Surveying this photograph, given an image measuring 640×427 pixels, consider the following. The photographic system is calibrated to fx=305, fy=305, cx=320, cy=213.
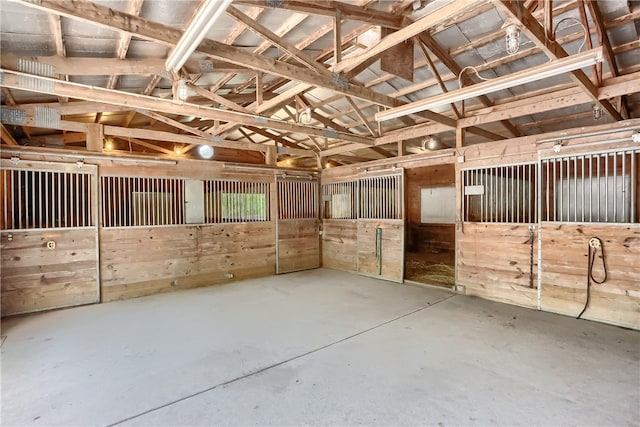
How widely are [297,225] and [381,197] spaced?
1.79 meters

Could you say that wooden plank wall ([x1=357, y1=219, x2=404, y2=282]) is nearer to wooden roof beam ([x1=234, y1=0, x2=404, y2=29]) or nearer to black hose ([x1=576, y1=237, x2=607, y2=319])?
black hose ([x1=576, y1=237, x2=607, y2=319])

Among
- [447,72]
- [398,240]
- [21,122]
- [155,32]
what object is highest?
[447,72]

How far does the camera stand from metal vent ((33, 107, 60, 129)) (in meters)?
3.77

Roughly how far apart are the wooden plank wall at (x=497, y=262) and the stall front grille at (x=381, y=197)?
4.05 feet

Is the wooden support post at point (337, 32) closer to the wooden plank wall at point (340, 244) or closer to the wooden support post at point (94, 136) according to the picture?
the wooden plank wall at point (340, 244)

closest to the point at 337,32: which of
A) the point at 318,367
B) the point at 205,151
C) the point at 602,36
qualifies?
the point at 602,36

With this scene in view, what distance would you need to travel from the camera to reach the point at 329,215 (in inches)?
263

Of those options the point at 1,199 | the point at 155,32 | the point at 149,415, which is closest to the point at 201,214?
the point at 1,199

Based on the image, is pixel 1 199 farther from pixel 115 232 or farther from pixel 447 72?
pixel 447 72

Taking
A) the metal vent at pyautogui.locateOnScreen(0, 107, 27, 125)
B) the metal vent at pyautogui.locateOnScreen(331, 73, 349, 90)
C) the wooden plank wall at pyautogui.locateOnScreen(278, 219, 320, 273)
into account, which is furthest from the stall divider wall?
the metal vent at pyautogui.locateOnScreen(0, 107, 27, 125)

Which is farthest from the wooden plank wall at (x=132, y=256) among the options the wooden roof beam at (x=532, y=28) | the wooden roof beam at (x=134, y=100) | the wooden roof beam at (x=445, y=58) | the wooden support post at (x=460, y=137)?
the wooden roof beam at (x=532, y=28)

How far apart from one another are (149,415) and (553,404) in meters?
2.52

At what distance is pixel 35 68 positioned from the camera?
2.77m

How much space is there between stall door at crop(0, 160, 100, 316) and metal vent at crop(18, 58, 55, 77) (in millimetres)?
1624
